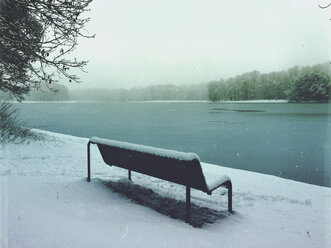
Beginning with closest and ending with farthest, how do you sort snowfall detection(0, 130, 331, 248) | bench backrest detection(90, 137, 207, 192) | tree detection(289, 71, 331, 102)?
snowfall detection(0, 130, 331, 248) < bench backrest detection(90, 137, 207, 192) < tree detection(289, 71, 331, 102)

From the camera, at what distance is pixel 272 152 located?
1628 centimetres

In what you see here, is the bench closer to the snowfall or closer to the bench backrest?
the bench backrest

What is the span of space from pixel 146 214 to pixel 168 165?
748 millimetres

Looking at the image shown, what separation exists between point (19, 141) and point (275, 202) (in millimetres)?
9798

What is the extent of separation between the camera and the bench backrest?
12.3 feet

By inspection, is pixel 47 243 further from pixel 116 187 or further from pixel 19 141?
pixel 19 141

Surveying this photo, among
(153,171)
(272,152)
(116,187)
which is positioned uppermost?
(153,171)

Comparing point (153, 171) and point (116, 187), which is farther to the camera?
point (116, 187)

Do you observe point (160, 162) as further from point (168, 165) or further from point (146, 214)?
point (146, 214)

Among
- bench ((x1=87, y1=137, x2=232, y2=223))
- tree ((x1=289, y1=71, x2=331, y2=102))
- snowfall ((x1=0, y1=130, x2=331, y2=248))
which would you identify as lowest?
snowfall ((x1=0, y1=130, x2=331, y2=248))

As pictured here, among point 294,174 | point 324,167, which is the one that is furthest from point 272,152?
point 294,174

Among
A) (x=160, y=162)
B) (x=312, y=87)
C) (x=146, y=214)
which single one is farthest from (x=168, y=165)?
(x=312, y=87)

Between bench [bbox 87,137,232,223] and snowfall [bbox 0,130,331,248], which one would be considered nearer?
snowfall [bbox 0,130,331,248]

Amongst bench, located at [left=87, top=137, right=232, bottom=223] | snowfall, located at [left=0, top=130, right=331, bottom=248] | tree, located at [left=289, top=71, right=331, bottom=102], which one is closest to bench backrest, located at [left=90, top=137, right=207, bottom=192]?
bench, located at [left=87, top=137, right=232, bottom=223]
